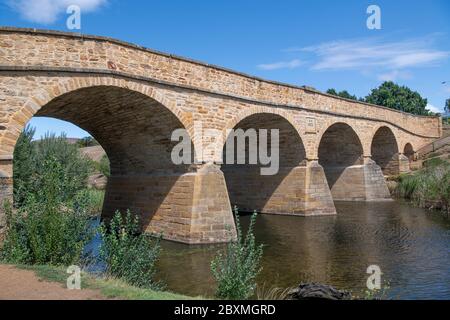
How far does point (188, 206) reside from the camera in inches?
480

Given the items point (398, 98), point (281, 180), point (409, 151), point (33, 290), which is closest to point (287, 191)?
point (281, 180)

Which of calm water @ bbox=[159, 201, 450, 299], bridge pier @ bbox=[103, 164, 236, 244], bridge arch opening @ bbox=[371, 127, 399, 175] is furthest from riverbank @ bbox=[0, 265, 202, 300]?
bridge arch opening @ bbox=[371, 127, 399, 175]

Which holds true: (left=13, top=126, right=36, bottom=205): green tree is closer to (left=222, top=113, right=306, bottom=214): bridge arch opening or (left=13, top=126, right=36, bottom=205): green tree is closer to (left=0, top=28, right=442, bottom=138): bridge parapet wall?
(left=0, top=28, right=442, bottom=138): bridge parapet wall

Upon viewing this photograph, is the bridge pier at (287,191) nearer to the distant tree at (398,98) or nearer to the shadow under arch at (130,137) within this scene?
the shadow under arch at (130,137)

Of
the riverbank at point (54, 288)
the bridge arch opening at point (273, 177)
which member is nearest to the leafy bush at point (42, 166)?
the riverbank at point (54, 288)

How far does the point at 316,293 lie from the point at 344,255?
4.78 metres

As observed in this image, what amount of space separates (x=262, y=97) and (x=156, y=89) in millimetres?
5332

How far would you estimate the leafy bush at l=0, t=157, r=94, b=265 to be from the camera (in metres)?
7.17

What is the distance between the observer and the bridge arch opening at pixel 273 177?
682 inches

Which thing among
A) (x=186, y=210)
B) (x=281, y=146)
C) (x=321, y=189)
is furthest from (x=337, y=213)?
(x=186, y=210)

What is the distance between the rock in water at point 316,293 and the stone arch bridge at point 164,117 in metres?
1.64

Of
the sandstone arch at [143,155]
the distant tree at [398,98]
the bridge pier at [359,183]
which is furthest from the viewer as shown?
the distant tree at [398,98]

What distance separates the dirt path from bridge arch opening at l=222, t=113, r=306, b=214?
36.9 feet

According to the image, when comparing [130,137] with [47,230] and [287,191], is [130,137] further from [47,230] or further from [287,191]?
[287,191]
